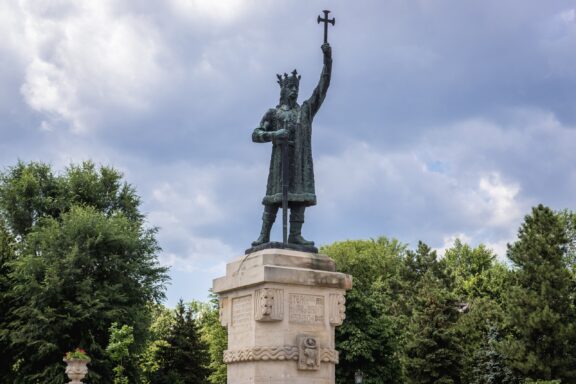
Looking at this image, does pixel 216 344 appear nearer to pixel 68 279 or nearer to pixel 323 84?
pixel 68 279

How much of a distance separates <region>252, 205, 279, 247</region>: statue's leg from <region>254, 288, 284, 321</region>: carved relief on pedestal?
146 centimetres

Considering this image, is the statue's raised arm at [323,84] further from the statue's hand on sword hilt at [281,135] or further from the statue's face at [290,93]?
the statue's hand on sword hilt at [281,135]

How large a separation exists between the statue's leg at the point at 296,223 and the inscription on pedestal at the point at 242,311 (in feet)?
4.70

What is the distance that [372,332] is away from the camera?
3619cm

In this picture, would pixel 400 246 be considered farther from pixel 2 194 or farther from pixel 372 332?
pixel 2 194

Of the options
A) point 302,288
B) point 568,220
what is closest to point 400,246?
point 568,220

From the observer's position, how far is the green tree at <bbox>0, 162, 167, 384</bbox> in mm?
32594

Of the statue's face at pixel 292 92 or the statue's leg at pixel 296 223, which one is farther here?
the statue's face at pixel 292 92

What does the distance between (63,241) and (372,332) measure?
47.2 ft

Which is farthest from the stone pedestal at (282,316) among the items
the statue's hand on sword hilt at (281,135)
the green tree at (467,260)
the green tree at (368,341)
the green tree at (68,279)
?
the green tree at (467,260)

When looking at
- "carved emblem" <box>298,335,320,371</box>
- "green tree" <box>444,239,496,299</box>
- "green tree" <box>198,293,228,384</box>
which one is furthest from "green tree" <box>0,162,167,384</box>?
"green tree" <box>444,239,496,299</box>

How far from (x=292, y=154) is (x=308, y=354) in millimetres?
3718

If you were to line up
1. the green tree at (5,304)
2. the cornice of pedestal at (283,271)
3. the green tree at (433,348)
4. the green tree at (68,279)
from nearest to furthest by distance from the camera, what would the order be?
the cornice of pedestal at (283,271) < the green tree at (68,279) < the green tree at (5,304) < the green tree at (433,348)

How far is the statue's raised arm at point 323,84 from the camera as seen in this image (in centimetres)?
1434
